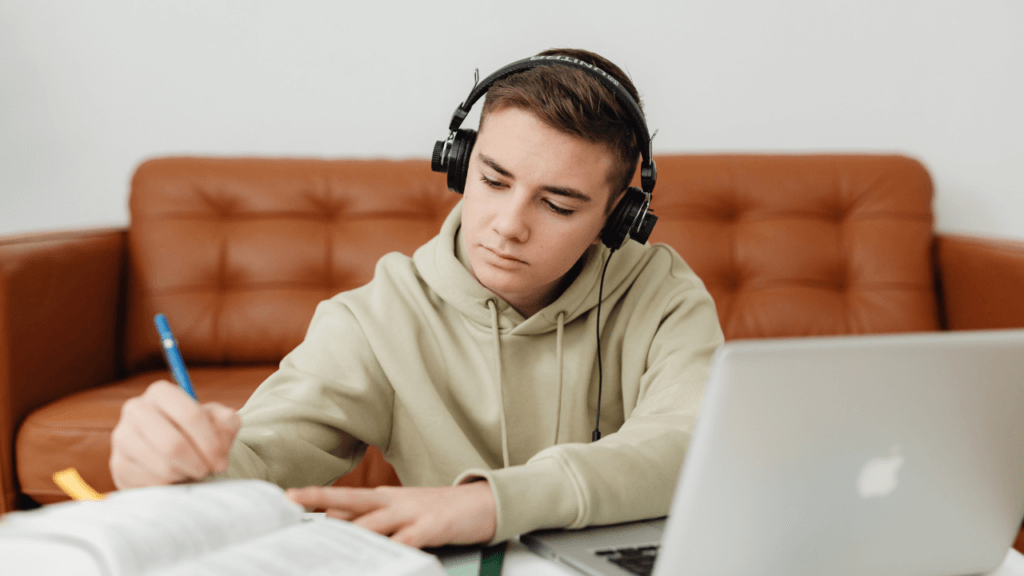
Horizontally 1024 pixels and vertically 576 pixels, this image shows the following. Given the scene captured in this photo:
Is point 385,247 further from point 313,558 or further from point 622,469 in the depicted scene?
point 313,558

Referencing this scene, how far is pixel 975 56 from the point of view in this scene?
77.4 inches

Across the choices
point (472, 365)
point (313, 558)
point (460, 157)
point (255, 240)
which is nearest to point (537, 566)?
point (313, 558)

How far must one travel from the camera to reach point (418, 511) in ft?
1.78

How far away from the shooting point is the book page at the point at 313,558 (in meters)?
0.40

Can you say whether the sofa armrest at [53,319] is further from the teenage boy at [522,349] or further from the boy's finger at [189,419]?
the boy's finger at [189,419]

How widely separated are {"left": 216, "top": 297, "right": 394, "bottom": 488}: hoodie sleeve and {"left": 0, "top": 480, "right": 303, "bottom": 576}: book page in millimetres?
200

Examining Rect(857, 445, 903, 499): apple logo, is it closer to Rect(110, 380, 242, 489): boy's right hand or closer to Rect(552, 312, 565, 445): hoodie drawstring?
Rect(110, 380, 242, 489): boy's right hand

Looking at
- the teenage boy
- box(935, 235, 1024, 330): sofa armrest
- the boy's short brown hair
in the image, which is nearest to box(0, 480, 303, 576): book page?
the teenage boy

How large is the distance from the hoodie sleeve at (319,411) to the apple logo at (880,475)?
1.83 ft

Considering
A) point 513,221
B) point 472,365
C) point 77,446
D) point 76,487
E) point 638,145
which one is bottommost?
point 77,446

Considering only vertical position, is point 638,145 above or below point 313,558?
above

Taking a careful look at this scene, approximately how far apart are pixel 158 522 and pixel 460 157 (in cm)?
69

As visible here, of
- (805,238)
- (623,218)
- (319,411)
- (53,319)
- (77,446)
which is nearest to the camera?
(319,411)

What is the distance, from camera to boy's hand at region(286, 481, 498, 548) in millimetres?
529
